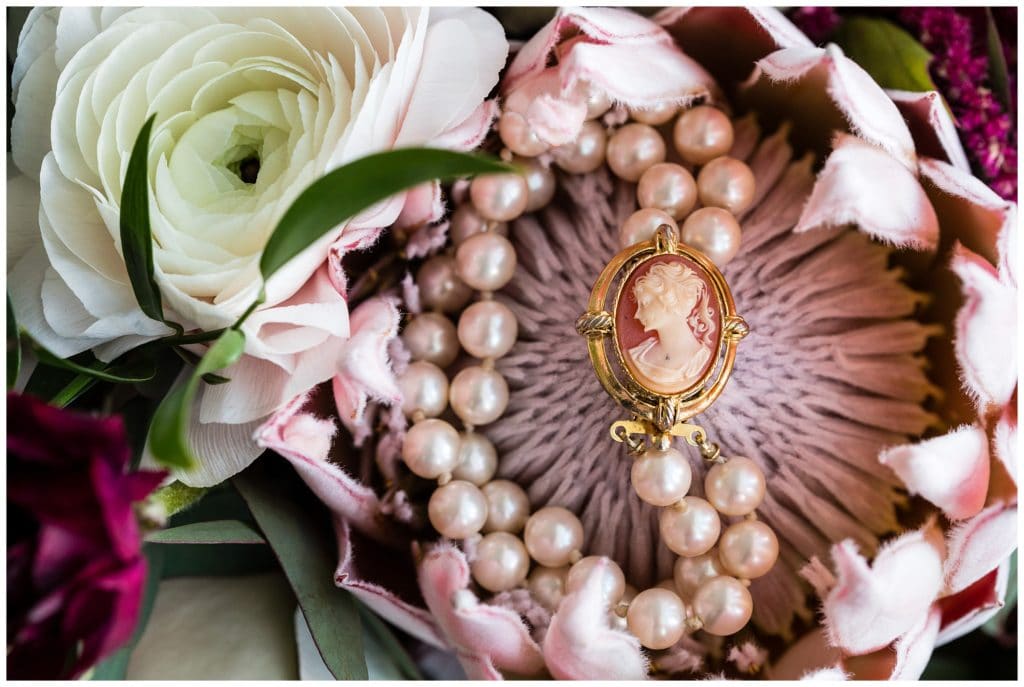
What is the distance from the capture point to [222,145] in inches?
21.9

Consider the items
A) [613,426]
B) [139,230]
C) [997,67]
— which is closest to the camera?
[139,230]

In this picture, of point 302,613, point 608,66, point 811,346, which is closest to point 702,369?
point 811,346

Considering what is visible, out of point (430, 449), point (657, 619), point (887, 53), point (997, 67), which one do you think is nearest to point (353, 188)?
point (430, 449)

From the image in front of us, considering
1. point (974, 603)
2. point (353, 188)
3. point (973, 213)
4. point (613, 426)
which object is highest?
point (353, 188)

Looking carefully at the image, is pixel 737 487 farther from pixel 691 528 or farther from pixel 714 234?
pixel 714 234

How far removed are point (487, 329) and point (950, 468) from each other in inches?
11.3

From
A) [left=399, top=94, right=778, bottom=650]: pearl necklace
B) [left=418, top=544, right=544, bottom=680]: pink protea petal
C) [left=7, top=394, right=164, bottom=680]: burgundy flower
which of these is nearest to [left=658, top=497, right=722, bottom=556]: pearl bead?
[left=399, top=94, right=778, bottom=650]: pearl necklace

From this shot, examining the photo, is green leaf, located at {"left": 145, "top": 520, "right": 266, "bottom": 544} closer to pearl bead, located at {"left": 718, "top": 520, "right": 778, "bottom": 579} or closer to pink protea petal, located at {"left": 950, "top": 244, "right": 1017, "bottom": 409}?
pearl bead, located at {"left": 718, "top": 520, "right": 778, "bottom": 579}

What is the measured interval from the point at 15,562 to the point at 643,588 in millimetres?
382

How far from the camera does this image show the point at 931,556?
1.69 feet

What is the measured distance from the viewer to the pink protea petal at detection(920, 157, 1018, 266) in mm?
516

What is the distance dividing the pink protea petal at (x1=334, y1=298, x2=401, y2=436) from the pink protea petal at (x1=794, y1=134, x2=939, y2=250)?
0.26 m

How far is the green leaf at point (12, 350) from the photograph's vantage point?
1.59 feet

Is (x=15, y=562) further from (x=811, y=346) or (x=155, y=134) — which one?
(x=811, y=346)
